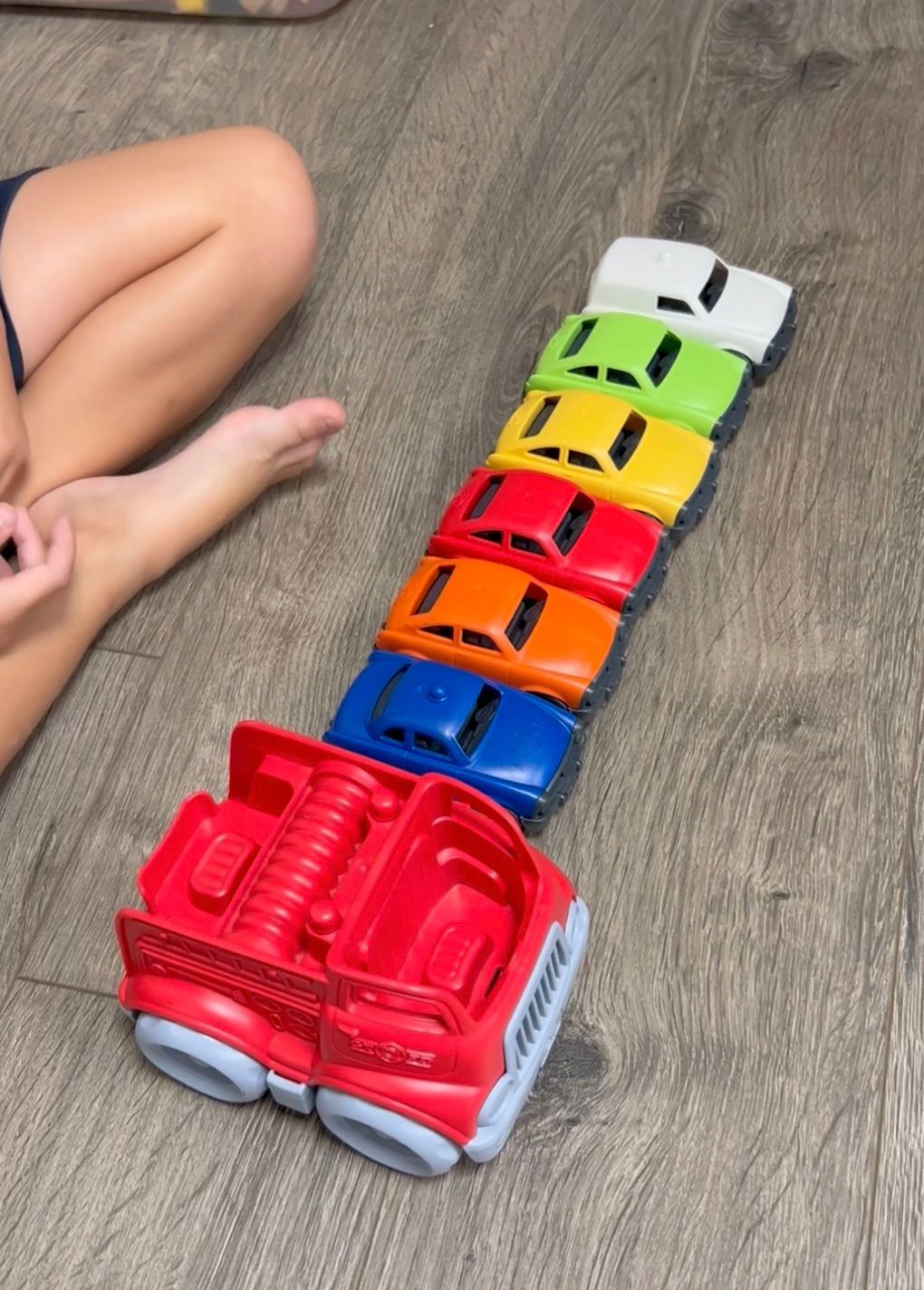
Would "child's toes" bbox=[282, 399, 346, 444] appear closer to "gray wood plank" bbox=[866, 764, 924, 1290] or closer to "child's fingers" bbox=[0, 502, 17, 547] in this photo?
"child's fingers" bbox=[0, 502, 17, 547]

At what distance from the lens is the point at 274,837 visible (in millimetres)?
772

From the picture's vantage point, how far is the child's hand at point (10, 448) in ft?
2.82

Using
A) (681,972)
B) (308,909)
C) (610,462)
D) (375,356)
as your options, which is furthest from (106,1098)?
(375,356)

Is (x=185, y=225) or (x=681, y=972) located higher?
(x=185, y=225)

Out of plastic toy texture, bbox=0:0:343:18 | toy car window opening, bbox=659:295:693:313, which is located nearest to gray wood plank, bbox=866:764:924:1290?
toy car window opening, bbox=659:295:693:313

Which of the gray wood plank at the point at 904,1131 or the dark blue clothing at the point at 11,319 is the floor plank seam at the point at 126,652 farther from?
the gray wood plank at the point at 904,1131

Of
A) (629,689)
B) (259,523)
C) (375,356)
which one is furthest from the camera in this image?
(375,356)

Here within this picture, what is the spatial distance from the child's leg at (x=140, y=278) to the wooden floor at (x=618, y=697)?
0.11 m

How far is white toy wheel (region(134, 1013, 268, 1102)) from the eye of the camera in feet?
2.41

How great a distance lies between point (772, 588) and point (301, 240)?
1.47 ft

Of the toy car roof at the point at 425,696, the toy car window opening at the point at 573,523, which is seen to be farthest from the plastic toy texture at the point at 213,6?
the toy car roof at the point at 425,696

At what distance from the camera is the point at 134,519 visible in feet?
3.17

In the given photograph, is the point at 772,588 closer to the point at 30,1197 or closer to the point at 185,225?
the point at 185,225

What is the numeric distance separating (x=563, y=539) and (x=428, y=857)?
11.0 inches
